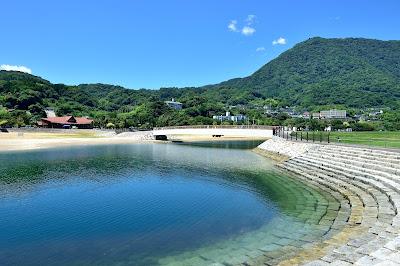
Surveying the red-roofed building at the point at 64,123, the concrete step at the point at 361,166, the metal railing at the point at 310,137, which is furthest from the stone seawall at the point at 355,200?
the red-roofed building at the point at 64,123

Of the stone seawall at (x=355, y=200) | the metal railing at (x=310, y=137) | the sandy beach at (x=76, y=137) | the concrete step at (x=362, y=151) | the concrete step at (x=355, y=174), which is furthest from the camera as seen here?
the sandy beach at (x=76, y=137)

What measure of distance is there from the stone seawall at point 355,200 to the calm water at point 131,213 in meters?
3.41

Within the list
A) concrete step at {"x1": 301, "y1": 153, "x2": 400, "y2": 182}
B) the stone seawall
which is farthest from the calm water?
concrete step at {"x1": 301, "y1": 153, "x2": 400, "y2": 182}

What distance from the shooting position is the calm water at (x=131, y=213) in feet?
56.4

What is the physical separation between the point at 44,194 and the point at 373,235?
25682 mm

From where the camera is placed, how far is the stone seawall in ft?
43.8

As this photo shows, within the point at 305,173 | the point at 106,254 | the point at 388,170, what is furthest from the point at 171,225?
the point at 305,173

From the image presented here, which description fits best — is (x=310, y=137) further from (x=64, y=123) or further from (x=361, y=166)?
(x=64, y=123)

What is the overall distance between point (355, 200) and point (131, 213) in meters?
15.3

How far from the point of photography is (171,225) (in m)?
21.3

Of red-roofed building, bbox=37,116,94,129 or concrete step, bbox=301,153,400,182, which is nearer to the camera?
concrete step, bbox=301,153,400,182

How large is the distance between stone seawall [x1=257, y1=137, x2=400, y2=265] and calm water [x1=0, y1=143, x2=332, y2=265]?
3407 mm

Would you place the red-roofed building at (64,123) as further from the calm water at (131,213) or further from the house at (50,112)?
the calm water at (131,213)

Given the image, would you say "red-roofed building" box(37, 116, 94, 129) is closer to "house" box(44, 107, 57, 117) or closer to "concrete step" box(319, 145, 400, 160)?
"house" box(44, 107, 57, 117)
